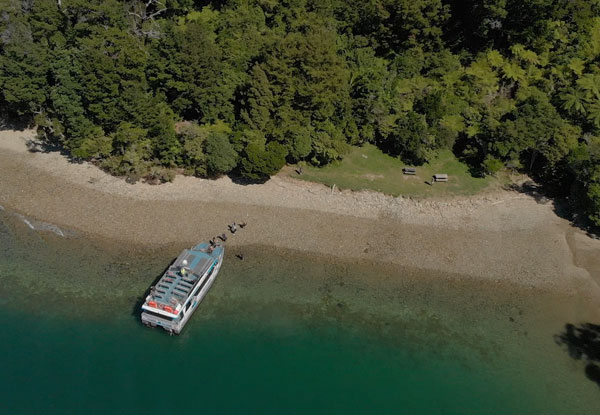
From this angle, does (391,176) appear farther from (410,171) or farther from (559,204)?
(559,204)

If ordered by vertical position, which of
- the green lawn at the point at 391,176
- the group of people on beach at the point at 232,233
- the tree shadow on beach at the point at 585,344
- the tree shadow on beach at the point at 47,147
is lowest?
the tree shadow on beach at the point at 585,344

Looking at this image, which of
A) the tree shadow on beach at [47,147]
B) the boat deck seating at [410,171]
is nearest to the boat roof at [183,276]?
the tree shadow on beach at [47,147]

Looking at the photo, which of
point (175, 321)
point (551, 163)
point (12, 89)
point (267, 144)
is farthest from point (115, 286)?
point (551, 163)

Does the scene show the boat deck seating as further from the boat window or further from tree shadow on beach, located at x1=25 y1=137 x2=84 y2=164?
tree shadow on beach, located at x1=25 y1=137 x2=84 y2=164

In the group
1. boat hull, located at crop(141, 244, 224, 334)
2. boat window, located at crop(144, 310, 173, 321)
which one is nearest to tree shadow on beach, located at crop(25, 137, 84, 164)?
boat hull, located at crop(141, 244, 224, 334)

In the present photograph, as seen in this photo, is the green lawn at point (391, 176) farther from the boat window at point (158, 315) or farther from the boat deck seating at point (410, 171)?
the boat window at point (158, 315)

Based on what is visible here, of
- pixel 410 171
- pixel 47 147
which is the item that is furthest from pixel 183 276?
pixel 47 147
